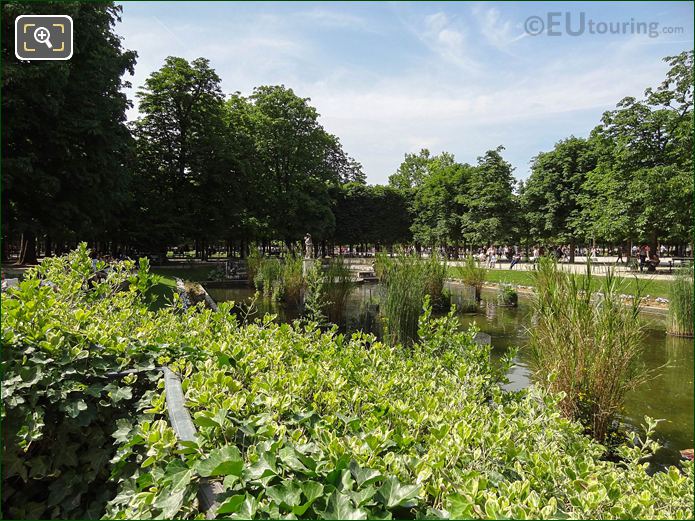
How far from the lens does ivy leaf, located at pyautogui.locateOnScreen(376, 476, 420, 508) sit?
1323 millimetres

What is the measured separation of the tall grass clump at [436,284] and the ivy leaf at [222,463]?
9179mm

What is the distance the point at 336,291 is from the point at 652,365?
5801 millimetres

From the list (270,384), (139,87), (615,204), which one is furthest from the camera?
(139,87)

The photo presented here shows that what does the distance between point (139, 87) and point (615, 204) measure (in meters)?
26.8

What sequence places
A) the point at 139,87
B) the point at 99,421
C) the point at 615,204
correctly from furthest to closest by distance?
the point at 139,87, the point at 615,204, the point at 99,421

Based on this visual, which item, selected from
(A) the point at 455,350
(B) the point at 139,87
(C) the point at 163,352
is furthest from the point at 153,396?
(B) the point at 139,87

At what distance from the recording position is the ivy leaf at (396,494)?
1323 millimetres

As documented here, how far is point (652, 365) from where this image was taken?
21.2 feet

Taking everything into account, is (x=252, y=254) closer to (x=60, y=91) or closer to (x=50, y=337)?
(x=60, y=91)

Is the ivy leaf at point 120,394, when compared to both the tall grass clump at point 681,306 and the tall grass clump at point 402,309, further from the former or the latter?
the tall grass clump at point 681,306

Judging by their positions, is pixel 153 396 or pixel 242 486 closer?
pixel 242 486

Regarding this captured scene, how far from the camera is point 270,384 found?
223 cm

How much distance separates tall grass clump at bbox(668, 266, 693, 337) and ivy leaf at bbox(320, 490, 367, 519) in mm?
8789

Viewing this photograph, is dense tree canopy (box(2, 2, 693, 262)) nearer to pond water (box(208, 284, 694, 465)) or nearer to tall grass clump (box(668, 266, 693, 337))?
pond water (box(208, 284, 694, 465))
